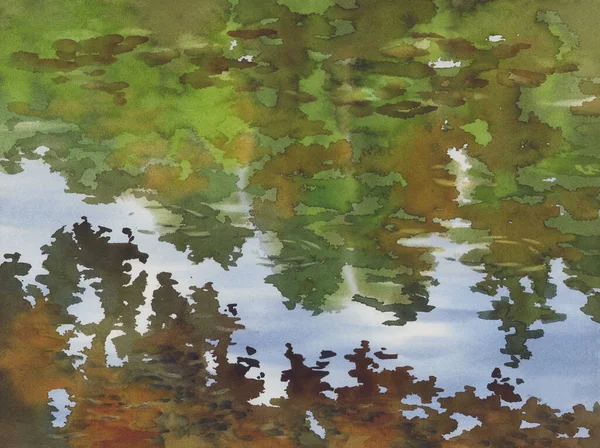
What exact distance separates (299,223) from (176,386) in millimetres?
362

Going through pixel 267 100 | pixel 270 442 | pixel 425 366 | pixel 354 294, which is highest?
pixel 267 100

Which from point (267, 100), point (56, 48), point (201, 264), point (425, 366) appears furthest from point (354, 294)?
point (56, 48)

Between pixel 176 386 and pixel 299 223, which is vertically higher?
pixel 299 223

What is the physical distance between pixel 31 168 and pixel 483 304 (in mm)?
837

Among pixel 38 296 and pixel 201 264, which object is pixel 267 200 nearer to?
pixel 201 264

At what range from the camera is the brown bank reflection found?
1.19 m

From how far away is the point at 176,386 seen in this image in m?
1.22

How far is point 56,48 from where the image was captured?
1.24 metres

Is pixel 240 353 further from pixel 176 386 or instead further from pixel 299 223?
pixel 299 223

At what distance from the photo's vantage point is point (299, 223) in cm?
122

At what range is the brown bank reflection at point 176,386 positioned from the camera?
1193 mm

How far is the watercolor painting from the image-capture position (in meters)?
1.19

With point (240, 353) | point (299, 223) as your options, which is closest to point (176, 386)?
point (240, 353)

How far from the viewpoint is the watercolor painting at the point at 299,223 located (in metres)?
1.19
